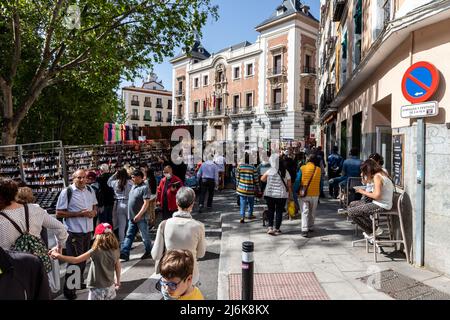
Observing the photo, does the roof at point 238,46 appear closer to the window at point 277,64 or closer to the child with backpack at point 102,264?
the window at point 277,64

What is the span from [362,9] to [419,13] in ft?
18.3

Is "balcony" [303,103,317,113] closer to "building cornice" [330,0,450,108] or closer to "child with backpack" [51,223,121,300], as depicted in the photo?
"building cornice" [330,0,450,108]

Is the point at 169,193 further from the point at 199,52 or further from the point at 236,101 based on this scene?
the point at 199,52

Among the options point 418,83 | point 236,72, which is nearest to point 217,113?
point 236,72

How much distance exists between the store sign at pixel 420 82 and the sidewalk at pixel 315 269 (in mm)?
2523

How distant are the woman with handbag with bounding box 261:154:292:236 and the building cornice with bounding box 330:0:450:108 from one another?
2.95 metres

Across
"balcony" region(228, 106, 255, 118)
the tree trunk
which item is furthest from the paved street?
"balcony" region(228, 106, 255, 118)

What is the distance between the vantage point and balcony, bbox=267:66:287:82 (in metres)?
35.3

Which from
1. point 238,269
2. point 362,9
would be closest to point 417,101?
point 238,269

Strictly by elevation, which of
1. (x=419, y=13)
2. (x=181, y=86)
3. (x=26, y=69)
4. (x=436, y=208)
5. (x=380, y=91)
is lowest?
(x=436, y=208)

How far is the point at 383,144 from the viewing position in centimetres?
880

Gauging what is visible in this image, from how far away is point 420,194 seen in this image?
4.90 metres

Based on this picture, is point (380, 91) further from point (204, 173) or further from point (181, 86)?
point (181, 86)

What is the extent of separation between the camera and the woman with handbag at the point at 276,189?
653 cm
